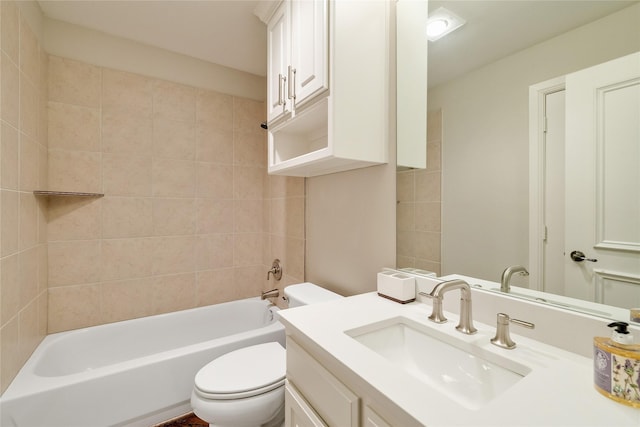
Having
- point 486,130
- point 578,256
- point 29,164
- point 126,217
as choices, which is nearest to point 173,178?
point 126,217

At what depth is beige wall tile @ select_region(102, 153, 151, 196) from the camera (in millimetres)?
1880

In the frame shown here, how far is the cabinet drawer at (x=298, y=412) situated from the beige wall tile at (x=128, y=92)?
2043mm

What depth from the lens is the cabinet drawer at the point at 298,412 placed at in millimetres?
769

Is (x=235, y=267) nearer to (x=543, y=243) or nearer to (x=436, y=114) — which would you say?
(x=436, y=114)

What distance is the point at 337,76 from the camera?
1095 millimetres

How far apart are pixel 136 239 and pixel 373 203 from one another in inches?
66.8

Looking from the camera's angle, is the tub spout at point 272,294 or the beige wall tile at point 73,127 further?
the tub spout at point 272,294

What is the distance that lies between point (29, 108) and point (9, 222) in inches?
24.8

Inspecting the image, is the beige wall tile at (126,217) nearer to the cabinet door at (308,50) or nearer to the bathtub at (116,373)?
the bathtub at (116,373)

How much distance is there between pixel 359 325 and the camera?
2.86 feet

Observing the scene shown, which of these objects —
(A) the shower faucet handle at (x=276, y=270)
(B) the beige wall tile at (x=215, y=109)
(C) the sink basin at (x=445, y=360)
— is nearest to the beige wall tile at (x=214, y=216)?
(A) the shower faucet handle at (x=276, y=270)

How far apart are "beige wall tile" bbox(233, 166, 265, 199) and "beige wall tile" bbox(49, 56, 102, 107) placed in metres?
1.02

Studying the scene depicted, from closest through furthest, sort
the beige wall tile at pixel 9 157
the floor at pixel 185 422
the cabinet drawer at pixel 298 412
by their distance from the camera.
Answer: the cabinet drawer at pixel 298 412, the beige wall tile at pixel 9 157, the floor at pixel 185 422

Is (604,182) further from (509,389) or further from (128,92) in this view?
(128,92)
